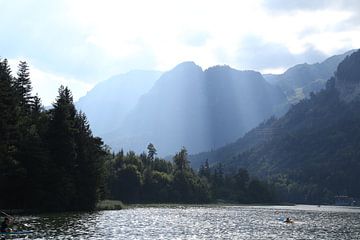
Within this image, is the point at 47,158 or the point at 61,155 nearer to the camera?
the point at 47,158

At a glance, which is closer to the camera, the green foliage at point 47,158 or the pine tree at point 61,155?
the green foliage at point 47,158

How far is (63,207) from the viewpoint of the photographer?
105 meters

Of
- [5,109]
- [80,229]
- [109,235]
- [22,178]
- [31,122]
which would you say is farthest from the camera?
[31,122]

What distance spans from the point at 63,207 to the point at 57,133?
643 inches


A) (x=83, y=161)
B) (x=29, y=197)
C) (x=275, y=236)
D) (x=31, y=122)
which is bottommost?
(x=275, y=236)

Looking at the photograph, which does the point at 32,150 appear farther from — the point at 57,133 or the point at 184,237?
the point at 184,237

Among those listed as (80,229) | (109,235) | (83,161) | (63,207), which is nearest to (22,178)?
(63,207)

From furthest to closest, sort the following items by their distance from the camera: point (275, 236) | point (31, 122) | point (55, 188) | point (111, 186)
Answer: point (111, 186) < point (31, 122) < point (55, 188) < point (275, 236)

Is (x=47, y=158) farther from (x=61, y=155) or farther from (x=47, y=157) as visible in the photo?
(x=61, y=155)

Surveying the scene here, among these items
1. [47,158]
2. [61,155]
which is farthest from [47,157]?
[61,155]

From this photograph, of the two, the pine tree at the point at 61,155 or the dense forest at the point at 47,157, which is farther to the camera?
the pine tree at the point at 61,155

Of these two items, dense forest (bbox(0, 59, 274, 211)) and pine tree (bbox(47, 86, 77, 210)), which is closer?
dense forest (bbox(0, 59, 274, 211))

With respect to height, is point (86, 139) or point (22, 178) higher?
point (86, 139)

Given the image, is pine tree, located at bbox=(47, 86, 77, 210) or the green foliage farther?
pine tree, located at bbox=(47, 86, 77, 210)
